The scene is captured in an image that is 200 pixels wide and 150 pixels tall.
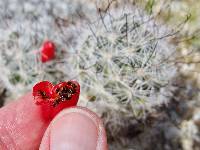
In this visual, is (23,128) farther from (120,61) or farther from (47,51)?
(47,51)

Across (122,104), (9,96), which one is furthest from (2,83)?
(122,104)

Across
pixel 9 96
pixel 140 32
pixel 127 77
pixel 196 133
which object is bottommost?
pixel 196 133

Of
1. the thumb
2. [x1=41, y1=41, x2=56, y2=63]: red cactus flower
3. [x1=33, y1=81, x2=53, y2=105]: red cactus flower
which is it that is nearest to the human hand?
the thumb

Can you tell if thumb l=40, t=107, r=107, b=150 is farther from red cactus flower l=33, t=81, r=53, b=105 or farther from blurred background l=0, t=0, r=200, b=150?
blurred background l=0, t=0, r=200, b=150

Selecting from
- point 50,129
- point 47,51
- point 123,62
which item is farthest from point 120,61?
point 50,129

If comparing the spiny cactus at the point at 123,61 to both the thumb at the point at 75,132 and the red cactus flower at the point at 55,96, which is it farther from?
the thumb at the point at 75,132

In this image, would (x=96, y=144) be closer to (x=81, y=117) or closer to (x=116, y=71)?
(x=81, y=117)
